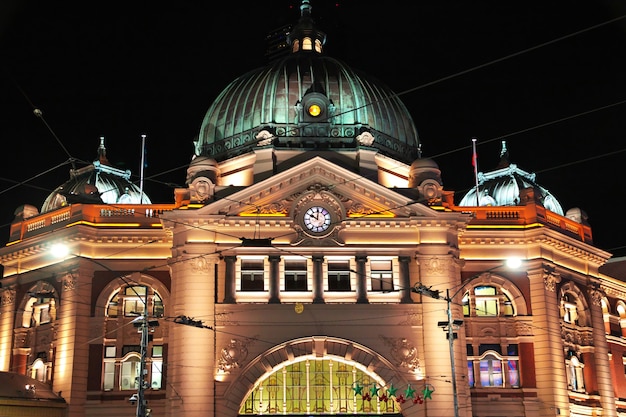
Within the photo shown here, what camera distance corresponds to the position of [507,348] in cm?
5747

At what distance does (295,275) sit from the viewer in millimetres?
55188

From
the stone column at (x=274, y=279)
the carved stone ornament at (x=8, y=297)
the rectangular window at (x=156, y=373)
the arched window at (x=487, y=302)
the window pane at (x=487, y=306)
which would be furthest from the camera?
the carved stone ornament at (x=8, y=297)

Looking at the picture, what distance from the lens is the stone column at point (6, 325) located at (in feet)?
194

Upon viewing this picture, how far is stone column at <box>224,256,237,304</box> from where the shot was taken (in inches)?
2128

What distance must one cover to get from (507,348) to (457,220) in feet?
26.3

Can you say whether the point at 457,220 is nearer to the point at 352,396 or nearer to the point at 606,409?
the point at 352,396

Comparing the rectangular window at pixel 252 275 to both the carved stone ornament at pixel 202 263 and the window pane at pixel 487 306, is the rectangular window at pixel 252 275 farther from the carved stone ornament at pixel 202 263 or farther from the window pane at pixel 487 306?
the window pane at pixel 487 306

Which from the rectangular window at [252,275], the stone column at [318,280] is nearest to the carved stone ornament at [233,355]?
the rectangular window at [252,275]

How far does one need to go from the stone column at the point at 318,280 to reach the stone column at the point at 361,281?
1908mm

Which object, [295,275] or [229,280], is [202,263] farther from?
[295,275]

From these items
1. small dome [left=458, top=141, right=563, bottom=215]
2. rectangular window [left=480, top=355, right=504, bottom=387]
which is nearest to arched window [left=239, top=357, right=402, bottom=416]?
rectangular window [left=480, top=355, right=504, bottom=387]

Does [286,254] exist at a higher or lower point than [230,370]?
higher

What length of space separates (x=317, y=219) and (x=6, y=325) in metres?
19.8

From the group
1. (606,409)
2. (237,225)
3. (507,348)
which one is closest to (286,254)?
(237,225)
